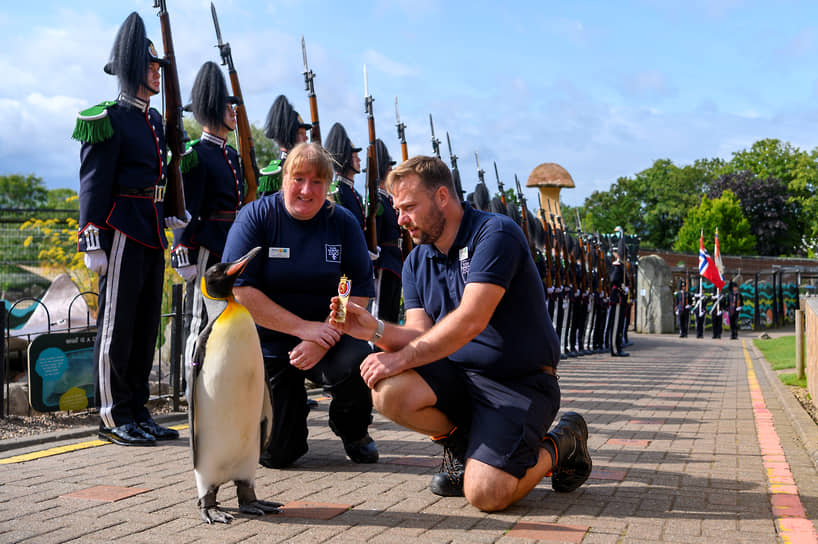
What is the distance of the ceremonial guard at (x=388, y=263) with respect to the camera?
9.05m

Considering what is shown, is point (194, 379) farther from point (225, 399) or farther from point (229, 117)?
point (229, 117)

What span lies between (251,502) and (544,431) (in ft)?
4.72

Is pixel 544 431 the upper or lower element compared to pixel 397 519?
upper

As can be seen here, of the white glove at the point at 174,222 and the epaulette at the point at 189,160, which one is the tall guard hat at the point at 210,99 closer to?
the epaulette at the point at 189,160

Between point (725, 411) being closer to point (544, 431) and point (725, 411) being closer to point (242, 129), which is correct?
point (544, 431)

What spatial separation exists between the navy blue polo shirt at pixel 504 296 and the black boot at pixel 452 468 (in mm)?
387

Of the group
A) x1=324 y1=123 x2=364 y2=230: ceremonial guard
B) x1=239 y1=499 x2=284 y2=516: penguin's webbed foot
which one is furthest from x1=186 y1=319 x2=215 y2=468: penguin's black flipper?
x1=324 y1=123 x2=364 y2=230: ceremonial guard

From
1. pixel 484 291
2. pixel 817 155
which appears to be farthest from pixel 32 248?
pixel 817 155

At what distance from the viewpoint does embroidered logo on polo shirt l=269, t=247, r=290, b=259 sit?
456 centimetres

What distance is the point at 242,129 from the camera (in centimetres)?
747

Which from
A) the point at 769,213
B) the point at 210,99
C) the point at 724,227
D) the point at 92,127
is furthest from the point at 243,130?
the point at 769,213

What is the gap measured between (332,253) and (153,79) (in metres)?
2.17

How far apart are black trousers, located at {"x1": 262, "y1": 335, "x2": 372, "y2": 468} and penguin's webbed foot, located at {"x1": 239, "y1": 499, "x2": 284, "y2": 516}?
96cm

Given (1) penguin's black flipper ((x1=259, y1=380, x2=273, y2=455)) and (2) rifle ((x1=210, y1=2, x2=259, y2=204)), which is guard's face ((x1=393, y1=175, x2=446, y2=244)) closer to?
(1) penguin's black flipper ((x1=259, y1=380, x2=273, y2=455))
